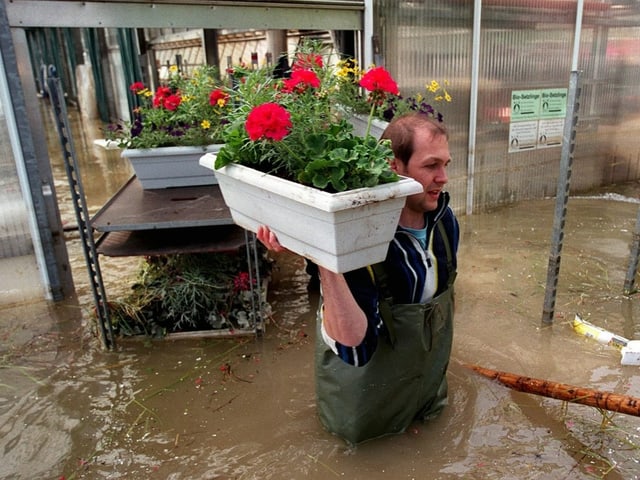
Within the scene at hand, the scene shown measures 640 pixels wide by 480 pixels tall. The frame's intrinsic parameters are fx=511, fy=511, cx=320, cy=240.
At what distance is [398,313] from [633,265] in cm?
242

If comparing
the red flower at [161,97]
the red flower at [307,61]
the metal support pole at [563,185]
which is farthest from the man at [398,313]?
the red flower at [161,97]

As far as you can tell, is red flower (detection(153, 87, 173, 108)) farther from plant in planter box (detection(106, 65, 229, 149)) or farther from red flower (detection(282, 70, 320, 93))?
red flower (detection(282, 70, 320, 93))

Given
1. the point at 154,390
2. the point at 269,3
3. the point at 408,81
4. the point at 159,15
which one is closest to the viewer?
the point at 154,390

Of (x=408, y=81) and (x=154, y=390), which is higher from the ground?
(x=408, y=81)

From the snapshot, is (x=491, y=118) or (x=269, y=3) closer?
(x=269, y=3)

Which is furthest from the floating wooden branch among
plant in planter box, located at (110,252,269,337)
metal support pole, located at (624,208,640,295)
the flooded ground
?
plant in planter box, located at (110,252,269,337)

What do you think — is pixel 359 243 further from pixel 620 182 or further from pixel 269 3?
pixel 620 182

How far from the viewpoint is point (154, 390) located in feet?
9.20

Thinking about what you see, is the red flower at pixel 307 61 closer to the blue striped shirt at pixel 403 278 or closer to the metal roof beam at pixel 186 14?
the blue striped shirt at pixel 403 278

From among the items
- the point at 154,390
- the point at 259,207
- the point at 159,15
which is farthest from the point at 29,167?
the point at 259,207

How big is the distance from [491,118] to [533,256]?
65.9 inches

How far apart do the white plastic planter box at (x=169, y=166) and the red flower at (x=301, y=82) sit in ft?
5.00

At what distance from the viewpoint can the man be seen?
1.77m

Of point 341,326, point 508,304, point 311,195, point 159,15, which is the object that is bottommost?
point 508,304
